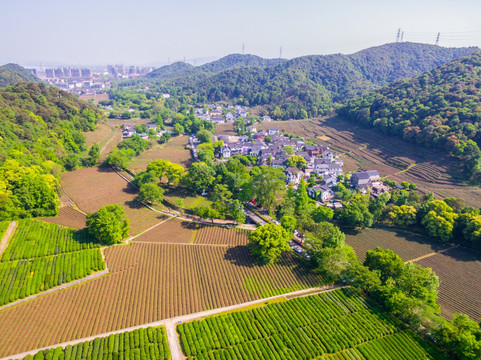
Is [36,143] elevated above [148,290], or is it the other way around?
[36,143]

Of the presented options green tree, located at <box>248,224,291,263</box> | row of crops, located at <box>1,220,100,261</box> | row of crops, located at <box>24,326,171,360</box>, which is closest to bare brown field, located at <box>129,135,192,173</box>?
row of crops, located at <box>1,220,100,261</box>

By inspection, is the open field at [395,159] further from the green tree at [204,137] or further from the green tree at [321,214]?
the green tree at [204,137]

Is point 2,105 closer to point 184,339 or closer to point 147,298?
point 147,298

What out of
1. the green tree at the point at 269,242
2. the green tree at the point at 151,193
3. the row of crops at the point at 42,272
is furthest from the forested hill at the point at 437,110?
the row of crops at the point at 42,272

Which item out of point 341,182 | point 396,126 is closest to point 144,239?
point 341,182

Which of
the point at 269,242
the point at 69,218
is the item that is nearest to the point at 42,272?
the point at 69,218

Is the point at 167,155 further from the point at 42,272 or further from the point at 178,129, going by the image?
the point at 42,272

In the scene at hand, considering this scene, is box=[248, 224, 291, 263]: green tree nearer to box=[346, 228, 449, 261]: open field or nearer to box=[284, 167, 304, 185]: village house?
box=[346, 228, 449, 261]: open field
